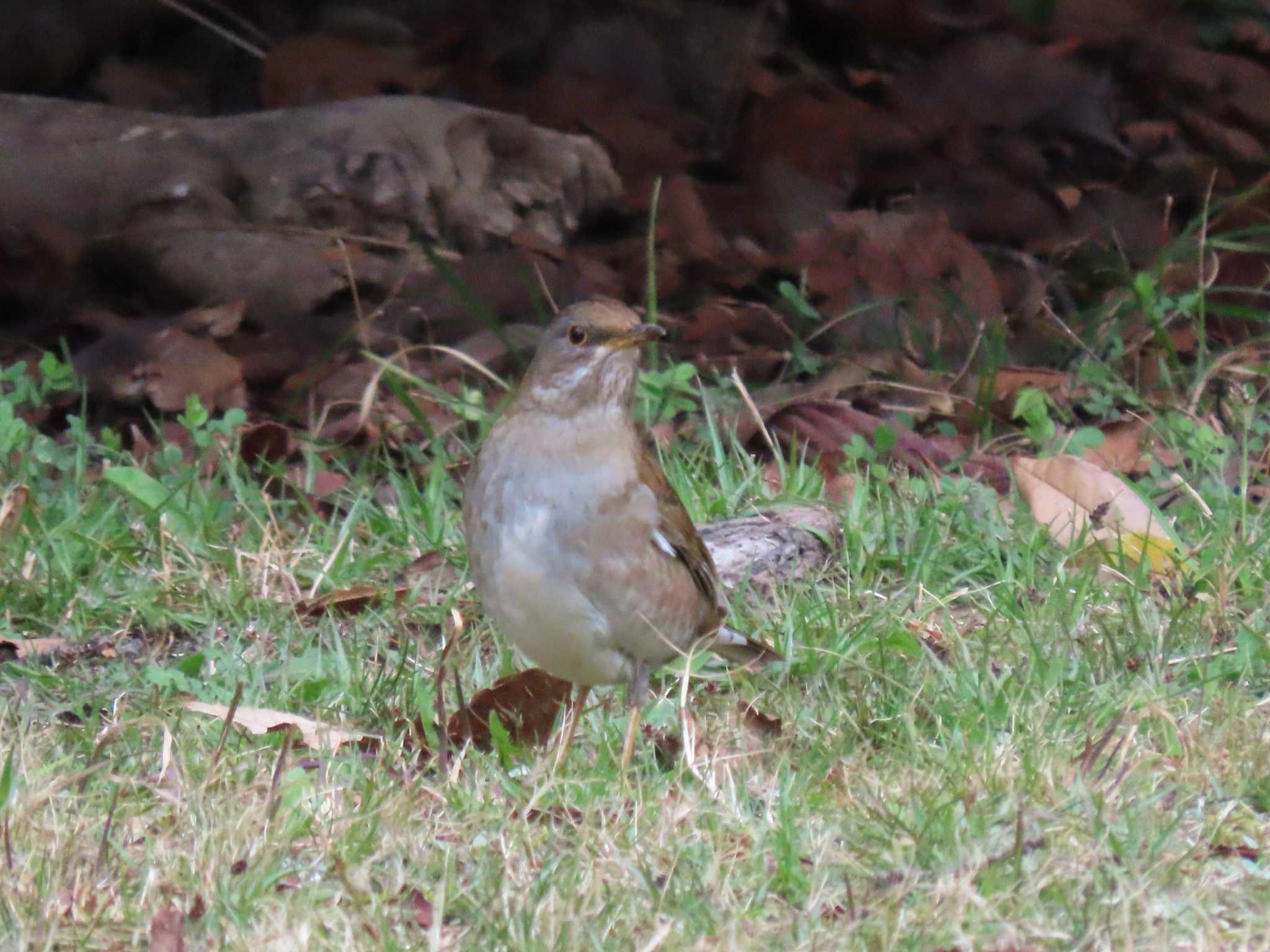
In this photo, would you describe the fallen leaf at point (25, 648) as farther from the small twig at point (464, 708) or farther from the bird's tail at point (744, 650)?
the bird's tail at point (744, 650)

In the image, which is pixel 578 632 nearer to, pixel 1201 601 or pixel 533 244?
pixel 1201 601

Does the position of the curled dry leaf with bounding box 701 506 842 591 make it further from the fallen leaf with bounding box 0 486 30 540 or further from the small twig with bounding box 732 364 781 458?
the fallen leaf with bounding box 0 486 30 540

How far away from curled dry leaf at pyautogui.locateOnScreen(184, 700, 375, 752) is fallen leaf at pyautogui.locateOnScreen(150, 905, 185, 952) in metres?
0.88

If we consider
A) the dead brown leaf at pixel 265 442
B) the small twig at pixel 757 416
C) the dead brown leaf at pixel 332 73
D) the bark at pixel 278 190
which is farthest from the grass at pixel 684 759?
the dead brown leaf at pixel 332 73

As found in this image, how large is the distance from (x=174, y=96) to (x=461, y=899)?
619 centimetres

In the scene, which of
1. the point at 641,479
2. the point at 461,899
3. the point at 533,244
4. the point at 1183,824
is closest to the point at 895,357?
the point at 533,244

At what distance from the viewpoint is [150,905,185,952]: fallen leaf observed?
3.14m

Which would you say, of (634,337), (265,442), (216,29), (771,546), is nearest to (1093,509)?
(771,546)

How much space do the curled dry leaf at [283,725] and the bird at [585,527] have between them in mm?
424

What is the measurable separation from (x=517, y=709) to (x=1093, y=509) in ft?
6.39

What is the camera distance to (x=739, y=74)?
345 inches

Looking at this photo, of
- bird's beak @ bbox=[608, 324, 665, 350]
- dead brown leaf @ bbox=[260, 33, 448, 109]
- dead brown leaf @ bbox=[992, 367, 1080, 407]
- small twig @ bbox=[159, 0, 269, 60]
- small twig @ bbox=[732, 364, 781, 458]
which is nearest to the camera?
bird's beak @ bbox=[608, 324, 665, 350]

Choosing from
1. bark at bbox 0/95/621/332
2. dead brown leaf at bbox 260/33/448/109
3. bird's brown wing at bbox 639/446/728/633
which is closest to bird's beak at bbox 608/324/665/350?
bird's brown wing at bbox 639/446/728/633

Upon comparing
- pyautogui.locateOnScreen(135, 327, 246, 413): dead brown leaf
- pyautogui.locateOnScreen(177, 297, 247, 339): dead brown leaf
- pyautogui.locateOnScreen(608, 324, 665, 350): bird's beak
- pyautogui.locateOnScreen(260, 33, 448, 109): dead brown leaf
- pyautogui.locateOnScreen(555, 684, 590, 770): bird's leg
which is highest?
pyautogui.locateOnScreen(608, 324, 665, 350): bird's beak
